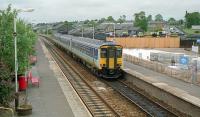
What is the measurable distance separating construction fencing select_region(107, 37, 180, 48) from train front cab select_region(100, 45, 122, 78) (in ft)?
174

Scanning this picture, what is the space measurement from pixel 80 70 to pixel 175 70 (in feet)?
36.3

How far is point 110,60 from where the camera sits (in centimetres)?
3469

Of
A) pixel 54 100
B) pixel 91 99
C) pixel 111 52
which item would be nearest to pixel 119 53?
pixel 111 52

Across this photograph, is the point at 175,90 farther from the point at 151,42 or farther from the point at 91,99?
the point at 151,42

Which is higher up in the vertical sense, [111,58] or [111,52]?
[111,52]

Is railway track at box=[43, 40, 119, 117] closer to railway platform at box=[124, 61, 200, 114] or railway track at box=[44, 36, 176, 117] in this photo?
railway track at box=[44, 36, 176, 117]

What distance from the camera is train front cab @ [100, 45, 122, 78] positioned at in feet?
113

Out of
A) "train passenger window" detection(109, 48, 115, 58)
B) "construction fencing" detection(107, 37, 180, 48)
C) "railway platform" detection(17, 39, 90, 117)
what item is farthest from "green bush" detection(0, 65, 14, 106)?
"construction fencing" detection(107, 37, 180, 48)

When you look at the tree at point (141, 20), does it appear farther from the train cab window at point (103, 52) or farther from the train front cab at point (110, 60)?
the train cab window at point (103, 52)

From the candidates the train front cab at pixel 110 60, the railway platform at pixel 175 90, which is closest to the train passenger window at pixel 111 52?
the train front cab at pixel 110 60

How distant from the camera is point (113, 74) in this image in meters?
35.0

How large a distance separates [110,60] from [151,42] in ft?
182

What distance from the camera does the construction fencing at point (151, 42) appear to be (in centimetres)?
8819

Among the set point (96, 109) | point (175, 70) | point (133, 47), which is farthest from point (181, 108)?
point (133, 47)
